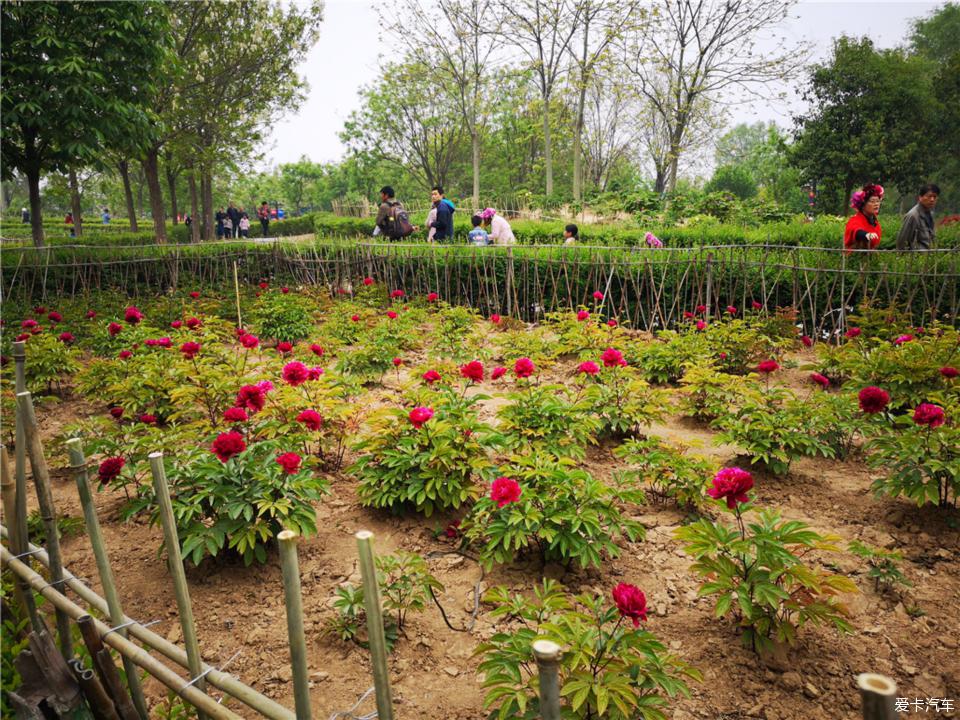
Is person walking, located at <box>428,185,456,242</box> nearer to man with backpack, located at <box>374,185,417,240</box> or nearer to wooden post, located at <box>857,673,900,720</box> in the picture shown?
man with backpack, located at <box>374,185,417,240</box>

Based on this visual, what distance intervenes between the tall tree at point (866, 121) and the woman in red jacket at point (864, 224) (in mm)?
20535

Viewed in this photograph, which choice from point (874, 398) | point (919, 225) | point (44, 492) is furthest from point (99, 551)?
point (919, 225)

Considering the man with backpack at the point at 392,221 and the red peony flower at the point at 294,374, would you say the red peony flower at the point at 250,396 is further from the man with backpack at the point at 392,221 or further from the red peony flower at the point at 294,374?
the man with backpack at the point at 392,221

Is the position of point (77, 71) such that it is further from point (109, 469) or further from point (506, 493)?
point (506, 493)

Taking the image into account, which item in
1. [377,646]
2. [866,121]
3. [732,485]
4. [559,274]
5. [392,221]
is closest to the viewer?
[377,646]

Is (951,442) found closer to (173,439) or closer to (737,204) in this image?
(173,439)

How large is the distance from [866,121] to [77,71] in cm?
2671

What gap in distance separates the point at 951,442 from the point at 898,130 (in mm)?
26835

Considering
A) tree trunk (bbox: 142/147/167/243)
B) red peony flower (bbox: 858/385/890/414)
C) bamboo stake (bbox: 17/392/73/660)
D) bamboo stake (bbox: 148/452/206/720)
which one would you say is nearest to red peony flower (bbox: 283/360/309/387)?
bamboo stake (bbox: 17/392/73/660)

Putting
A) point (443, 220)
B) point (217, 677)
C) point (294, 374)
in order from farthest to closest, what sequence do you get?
point (443, 220) → point (294, 374) → point (217, 677)

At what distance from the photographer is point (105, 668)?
1707mm

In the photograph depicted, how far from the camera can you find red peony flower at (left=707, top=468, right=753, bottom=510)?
2.07m

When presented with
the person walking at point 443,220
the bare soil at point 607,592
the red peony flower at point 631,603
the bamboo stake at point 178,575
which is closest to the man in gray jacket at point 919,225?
the bare soil at point 607,592

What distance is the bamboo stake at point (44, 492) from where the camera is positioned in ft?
6.04
